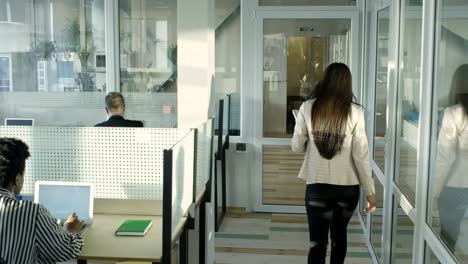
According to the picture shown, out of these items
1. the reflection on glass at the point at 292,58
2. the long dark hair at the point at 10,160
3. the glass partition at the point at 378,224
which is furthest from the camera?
the reflection on glass at the point at 292,58

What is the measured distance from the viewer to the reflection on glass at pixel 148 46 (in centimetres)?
610

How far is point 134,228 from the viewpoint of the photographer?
3.15 m

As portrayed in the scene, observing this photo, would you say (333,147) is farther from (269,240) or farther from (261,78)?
(261,78)

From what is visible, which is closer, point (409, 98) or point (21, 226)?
point (21, 226)

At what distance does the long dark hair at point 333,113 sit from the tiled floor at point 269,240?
1478 millimetres

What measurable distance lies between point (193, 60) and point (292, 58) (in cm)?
244

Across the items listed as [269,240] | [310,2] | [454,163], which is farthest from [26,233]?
[310,2]

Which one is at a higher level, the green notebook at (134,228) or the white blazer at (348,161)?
the white blazer at (348,161)

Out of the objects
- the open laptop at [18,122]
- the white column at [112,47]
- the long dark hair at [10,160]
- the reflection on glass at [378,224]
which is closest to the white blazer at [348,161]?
the reflection on glass at [378,224]

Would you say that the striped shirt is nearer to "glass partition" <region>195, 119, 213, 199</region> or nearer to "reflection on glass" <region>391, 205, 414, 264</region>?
"glass partition" <region>195, 119, 213, 199</region>

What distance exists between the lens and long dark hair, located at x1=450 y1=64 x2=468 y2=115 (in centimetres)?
212

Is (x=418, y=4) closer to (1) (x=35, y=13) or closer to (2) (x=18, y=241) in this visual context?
(2) (x=18, y=241)

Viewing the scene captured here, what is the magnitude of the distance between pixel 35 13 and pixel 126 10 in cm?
103

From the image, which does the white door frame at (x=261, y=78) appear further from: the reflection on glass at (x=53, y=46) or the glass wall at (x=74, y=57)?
the reflection on glass at (x=53, y=46)
